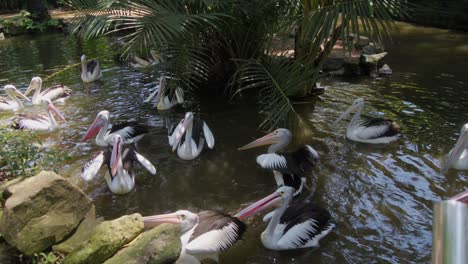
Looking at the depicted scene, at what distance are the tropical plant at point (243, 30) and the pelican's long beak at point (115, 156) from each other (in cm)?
105

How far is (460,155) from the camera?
4.90 m

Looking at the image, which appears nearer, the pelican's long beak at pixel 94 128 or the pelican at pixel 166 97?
the pelican's long beak at pixel 94 128

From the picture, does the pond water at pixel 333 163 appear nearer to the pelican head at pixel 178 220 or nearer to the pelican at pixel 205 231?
the pelican at pixel 205 231

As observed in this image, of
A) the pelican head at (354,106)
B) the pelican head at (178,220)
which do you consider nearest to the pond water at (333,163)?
the pelican head at (354,106)

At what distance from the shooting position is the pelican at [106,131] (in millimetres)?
5883

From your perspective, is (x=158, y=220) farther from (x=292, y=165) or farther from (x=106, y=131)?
(x=106, y=131)

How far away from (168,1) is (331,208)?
3327 mm

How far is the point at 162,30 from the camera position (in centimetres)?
501

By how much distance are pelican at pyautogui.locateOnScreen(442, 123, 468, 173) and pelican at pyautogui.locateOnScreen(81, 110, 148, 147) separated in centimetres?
386

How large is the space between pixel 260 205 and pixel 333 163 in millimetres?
1816

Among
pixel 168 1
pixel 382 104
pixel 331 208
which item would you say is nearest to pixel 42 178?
pixel 331 208

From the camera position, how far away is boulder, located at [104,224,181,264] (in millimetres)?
3094

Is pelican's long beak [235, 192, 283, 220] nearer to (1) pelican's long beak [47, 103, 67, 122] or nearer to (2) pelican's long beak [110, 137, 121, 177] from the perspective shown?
(2) pelican's long beak [110, 137, 121, 177]

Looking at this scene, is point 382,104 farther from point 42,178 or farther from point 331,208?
point 42,178
